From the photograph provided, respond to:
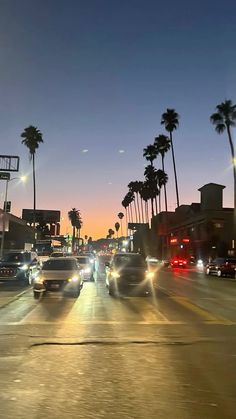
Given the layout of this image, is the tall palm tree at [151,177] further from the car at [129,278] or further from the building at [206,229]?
the car at [129,278]

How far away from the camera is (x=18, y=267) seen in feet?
98.1

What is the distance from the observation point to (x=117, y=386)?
7336 millimetres

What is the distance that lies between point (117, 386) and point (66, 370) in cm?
126

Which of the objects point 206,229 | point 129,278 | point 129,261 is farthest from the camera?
point 206,229

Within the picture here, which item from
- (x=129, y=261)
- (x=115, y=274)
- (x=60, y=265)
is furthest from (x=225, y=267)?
(x=60, y=265)

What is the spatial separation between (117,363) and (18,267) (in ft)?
71.3

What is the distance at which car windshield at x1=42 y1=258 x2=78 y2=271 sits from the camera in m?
22.5

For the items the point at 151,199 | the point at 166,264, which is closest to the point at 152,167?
the point at 151,199

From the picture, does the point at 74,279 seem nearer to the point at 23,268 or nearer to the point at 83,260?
the point at 23,268

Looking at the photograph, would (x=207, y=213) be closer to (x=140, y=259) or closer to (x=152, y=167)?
(x=152, y=167)

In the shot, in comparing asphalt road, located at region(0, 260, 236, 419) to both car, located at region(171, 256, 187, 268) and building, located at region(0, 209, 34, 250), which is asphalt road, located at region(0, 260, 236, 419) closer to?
car, located at region(171, 256, 187, 268)

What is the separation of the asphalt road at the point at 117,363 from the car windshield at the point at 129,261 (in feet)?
20.1

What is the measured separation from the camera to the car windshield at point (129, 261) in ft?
76.2

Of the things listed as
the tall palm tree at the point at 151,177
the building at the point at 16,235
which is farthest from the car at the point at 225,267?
the tall palm tree at the point at 151,177
